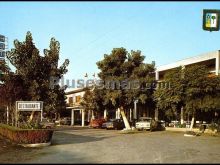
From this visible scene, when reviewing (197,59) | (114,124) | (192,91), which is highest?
(197,59)

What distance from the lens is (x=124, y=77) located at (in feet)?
131

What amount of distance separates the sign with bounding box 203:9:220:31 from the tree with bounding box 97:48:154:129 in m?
25.2

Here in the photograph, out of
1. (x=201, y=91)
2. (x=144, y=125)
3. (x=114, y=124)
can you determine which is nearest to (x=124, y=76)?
(x=144, y=125)

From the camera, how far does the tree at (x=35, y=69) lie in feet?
104

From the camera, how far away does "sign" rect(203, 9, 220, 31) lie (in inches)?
558

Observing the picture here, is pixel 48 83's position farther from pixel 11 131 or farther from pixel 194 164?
pixel 194 164

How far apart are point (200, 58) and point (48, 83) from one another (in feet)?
59.4

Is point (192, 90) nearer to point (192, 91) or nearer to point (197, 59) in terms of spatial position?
point (192, 91)

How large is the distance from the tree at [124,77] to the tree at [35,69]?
24.5ft

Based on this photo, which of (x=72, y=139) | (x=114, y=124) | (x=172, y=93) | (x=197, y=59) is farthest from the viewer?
(x=114, y=124)

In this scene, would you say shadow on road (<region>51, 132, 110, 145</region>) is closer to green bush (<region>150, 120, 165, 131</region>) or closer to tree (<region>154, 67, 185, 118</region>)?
tree (<region>154, 67, 185, 118</region>)

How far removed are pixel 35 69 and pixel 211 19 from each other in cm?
1991

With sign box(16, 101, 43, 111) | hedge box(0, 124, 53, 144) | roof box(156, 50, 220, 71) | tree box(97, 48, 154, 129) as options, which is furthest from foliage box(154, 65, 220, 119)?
hedge box(0, 124, 53, 144)

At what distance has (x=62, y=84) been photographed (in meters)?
36.0
